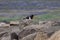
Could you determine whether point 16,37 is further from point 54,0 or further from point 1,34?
point 54,0

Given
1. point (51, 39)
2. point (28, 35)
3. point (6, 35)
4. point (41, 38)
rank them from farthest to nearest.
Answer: point (6, 35)
point (28, 35)
point (41, 38)
point (51, 39)

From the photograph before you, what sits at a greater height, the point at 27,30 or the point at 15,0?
the point at 27,30

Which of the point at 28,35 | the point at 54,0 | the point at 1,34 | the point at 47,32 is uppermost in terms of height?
the point at 47,32

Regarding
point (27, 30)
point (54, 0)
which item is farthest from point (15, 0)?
point (27, 30)

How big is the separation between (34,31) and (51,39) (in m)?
1.27

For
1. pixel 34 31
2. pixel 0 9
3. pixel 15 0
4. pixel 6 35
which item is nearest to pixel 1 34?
pixel 6 35

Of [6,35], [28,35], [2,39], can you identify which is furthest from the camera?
[6,35]

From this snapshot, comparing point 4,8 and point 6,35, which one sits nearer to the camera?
point 6,35

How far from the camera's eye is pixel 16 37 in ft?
18.0

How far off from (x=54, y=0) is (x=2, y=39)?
1436 cm

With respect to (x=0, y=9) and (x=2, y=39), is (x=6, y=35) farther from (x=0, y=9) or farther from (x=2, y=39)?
(x=0, y=9)

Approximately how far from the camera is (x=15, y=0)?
19562 mm

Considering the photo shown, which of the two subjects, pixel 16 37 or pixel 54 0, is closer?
pixel 16 37

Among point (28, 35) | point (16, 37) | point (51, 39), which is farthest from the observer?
point (16, 37)
